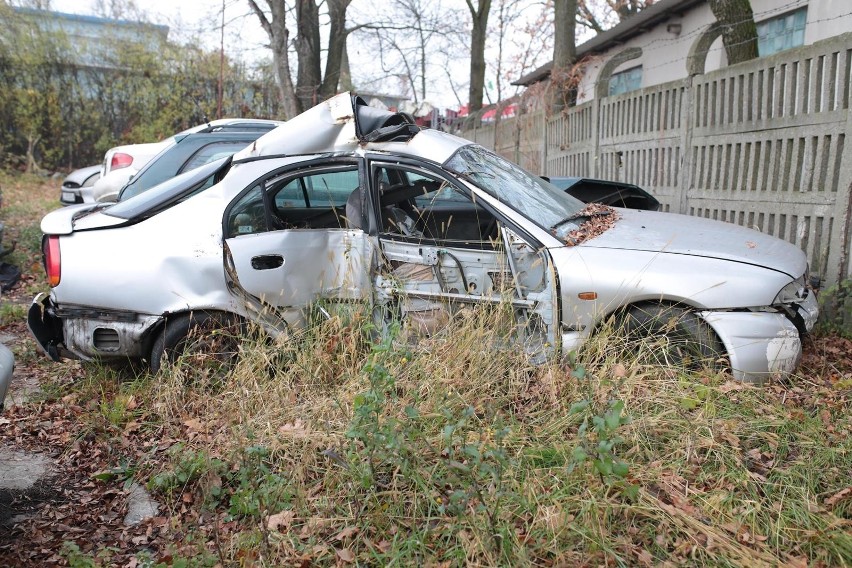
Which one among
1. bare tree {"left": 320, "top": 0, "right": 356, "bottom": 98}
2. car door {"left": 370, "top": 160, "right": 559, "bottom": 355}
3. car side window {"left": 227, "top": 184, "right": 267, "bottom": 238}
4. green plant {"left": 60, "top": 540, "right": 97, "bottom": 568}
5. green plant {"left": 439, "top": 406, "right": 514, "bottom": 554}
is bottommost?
green plant {"left": 60, "top": 540, "right": 97, "bottom": 568}

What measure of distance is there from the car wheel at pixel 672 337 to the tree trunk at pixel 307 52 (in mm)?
11208

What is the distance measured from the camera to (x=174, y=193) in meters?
5.12

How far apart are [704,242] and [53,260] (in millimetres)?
4211

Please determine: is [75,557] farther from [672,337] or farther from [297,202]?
[672,337]

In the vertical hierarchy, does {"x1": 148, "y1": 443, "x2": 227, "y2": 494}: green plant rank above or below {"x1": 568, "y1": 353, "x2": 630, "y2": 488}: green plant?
below

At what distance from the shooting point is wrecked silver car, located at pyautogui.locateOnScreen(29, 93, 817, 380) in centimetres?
436

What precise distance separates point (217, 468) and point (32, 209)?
1160 centimetres

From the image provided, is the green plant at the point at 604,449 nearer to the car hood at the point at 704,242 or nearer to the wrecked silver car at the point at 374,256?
the wrecked silver car at the point at 374,256

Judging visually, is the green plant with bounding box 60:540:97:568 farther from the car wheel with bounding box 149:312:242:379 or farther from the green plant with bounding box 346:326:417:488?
the car wheel with bounding box 149:312:242:379

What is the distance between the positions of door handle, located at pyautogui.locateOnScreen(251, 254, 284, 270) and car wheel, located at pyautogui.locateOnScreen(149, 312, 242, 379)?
0.38 meters

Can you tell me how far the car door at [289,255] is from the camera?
4.83 metres

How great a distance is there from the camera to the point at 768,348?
4.21 meters

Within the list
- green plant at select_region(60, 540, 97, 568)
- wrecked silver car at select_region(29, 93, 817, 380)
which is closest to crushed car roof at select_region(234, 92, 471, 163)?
wrecked silver car at select_region(29, 93, 817, 380)

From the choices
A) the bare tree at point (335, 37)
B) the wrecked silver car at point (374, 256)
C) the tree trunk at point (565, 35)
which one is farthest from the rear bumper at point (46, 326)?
the bare tree at point (335, 37)
